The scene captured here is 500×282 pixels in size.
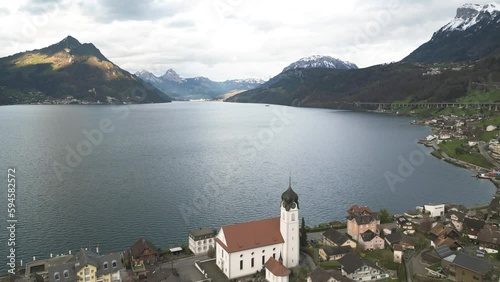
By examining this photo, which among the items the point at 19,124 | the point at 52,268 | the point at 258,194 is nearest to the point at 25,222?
the point at 52,268

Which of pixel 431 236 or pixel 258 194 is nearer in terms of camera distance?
pixel 431 236

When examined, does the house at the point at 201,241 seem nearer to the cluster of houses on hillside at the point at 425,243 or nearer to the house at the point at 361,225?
the cluster of houses on hillside at the point at 425,243

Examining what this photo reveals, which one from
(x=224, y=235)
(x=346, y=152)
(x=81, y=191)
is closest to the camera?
(x=224, y=235)

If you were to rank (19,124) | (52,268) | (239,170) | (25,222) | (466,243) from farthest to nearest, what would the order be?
(19,124)
(239,170)
(25,222)
(466,243)
(52,268)

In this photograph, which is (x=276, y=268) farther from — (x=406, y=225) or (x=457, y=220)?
(x=457, y=220)

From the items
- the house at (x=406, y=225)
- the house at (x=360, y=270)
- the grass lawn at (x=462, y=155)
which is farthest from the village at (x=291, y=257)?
the grass lawn at (x=462, y=155)

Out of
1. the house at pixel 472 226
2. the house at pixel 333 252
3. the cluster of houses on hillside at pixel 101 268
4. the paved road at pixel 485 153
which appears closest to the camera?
the cluster of houses on hillside at pixel 101 268

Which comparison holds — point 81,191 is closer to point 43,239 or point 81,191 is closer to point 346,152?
point 43,239
